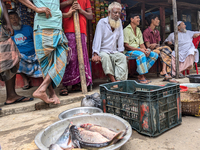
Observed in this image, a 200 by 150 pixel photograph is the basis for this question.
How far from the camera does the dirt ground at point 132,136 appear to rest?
4.19ft

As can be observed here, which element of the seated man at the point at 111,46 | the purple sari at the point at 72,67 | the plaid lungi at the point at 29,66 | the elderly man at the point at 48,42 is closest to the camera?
the elderly man at the point at 48,42

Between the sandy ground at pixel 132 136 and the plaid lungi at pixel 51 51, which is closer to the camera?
the sandy ground at pixel 132 136

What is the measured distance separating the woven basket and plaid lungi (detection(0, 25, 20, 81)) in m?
2.41

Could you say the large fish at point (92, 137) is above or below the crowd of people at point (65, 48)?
below

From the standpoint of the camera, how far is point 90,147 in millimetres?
1094

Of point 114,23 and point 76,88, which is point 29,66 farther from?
point 114,23

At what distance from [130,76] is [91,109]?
11.5 feet

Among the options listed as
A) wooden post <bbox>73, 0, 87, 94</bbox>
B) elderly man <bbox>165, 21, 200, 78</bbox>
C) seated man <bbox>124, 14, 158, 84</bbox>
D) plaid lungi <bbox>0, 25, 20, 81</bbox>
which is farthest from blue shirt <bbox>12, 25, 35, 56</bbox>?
elderly man <bbox>165, 21, 200, 78</bbox>

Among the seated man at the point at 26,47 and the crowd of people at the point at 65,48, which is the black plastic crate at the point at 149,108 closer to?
the crowd of people at the point at 65,48

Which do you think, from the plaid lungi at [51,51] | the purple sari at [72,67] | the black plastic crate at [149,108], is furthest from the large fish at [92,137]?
the purple sari at [72,67]

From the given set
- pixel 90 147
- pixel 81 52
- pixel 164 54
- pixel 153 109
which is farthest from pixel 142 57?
pixel 90 147

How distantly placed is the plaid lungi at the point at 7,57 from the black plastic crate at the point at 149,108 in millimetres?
1528

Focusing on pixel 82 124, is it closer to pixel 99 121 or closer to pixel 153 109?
pixel 99 121

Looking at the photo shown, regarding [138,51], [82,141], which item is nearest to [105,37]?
[138,51]
